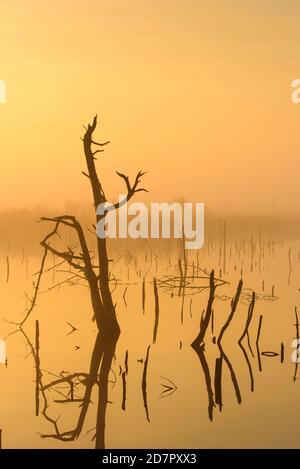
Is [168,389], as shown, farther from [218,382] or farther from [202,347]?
[202,347]

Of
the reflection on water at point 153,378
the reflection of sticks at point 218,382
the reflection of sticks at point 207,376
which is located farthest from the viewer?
the reflection of sticks at point 218,382

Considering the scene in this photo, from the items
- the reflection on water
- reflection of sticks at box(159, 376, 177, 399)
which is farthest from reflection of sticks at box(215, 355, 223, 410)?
reflection of sticks at box(159, 376, 177, 399)

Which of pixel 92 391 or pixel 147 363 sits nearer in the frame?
pixel 92 391

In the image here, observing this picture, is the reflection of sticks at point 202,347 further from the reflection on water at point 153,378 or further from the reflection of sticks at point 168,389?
the reflection of sticks at point 168,389

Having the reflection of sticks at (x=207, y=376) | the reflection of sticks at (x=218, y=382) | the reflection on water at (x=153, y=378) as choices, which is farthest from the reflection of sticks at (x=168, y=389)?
the reflection of sticks at (x=218, y=382)

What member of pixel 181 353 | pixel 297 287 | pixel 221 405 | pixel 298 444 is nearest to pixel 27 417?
pixel 221 405

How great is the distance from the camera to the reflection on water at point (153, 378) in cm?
988

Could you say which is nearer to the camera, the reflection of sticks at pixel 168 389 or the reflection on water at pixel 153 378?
the reflection on water at pixel 153 378

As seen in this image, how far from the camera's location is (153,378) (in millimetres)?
12195

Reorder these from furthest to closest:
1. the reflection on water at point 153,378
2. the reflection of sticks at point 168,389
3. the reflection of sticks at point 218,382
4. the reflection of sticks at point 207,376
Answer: the reflection of sticks at point 168,389 → the reflection of sticks at point 218,382 → the reflection of sticks at point 207,376 → the reflection on water at point 153,378

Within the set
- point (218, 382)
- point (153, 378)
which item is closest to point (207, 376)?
point (218, 382)

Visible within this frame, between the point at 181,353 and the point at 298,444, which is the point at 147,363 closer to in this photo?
the point at 181,353
